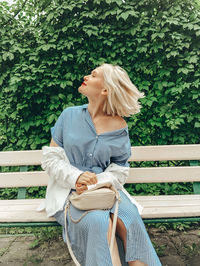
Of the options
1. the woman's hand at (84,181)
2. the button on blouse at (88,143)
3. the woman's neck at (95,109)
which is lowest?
the woman's hand at (84,181)

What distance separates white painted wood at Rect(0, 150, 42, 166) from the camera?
9.72 feet

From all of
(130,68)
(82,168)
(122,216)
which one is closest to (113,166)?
(82,168)

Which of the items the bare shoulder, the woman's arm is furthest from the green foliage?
the woman's arm

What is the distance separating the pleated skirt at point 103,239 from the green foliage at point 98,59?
1524mm

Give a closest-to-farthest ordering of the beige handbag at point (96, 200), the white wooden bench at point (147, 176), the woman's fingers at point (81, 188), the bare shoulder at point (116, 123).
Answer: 1. the beige handbag at point (96, 200)
2. the woman's fingers at point (81, 188)
3. the bare shoulder at point (116, 123)
4. the white wooden bench at point (147, 176)

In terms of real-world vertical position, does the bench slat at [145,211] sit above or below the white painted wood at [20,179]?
below

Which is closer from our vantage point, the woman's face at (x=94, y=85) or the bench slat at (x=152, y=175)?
the woman's face at (x=94, y=85)

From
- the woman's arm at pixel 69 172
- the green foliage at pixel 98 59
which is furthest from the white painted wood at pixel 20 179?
the woman's arm at pixel 69 172

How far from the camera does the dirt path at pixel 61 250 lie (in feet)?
9.21

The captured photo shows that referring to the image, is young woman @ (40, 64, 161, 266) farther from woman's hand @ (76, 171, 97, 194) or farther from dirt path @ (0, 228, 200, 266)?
dirt path @ (0, 228, 200, 266)

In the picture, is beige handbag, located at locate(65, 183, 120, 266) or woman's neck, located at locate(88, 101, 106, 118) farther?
woman's neck, located at locate(88, 101, 106, 118)

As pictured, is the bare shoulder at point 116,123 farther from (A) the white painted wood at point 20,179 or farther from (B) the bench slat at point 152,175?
(A) the white painted wood at point 20,179

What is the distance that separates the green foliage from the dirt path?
579mm

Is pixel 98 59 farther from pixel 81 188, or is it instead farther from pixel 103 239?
pixel 103 239
